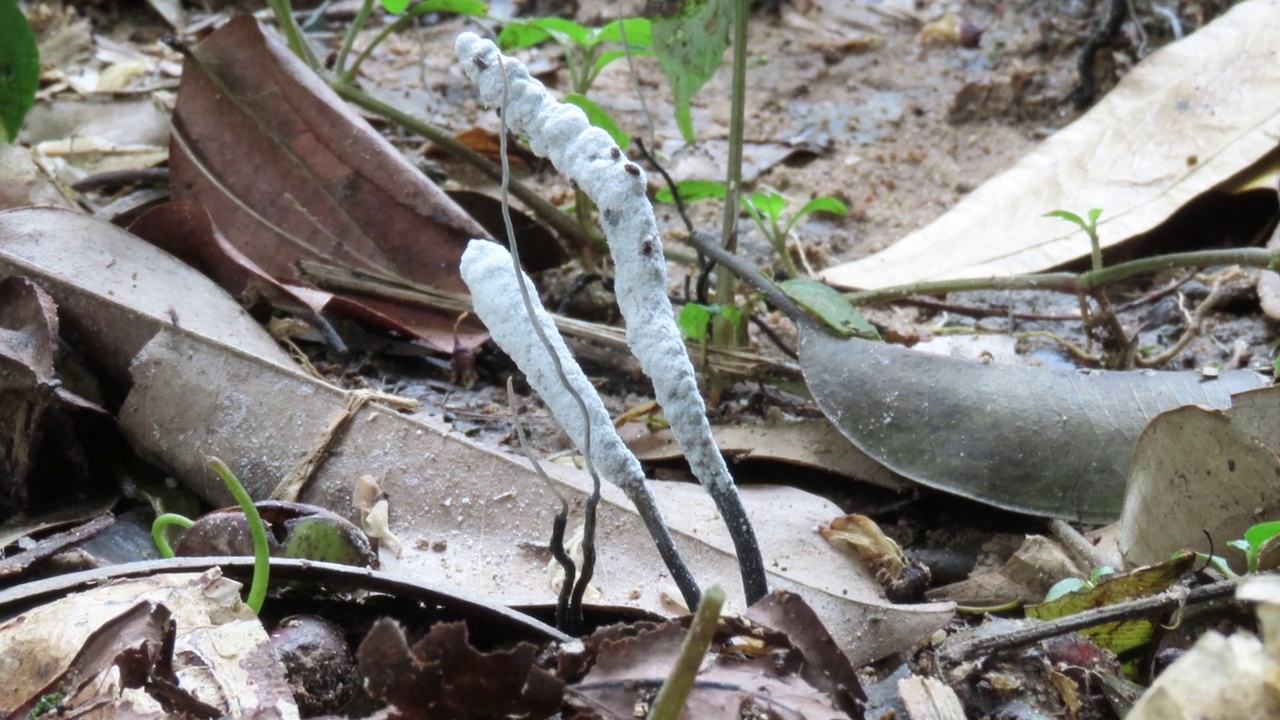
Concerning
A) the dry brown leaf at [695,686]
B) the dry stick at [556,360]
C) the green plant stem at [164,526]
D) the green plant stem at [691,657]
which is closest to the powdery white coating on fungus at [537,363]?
the dry stick at [556,360]

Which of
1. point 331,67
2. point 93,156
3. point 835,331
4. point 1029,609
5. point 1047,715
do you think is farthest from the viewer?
point 331,67

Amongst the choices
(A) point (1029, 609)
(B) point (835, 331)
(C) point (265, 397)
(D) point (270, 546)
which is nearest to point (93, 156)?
(C) point (265, 397)

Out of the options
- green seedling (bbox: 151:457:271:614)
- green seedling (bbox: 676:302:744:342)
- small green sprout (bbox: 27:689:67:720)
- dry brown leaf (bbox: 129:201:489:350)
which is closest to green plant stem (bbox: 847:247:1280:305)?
green seedling (bbox: 676:302:744:342)

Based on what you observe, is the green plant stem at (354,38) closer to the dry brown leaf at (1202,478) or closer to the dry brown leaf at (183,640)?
the dry brown leaf at (183,640)

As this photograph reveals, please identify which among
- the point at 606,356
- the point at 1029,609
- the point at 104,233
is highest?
the point at 104,233

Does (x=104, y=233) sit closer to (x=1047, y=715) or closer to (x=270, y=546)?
(x=270, y=546)

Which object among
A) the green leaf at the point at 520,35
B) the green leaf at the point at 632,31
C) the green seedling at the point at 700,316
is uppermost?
the green leaf at the point at 632,31

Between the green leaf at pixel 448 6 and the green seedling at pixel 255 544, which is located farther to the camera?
the green leaf at pixel 448 6

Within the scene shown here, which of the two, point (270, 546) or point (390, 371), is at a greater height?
point (270, 546)
